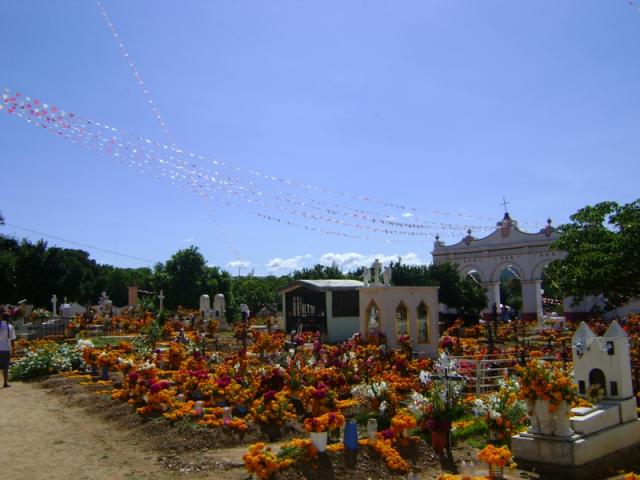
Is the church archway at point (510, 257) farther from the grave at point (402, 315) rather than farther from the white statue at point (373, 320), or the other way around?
the white statue at point (373, 320)

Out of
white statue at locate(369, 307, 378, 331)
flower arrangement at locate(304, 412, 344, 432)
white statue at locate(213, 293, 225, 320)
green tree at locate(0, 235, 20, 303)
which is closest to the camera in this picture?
flower arrangement at locate(304, 412, 344, 432)

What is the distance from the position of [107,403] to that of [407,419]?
20.9 feet

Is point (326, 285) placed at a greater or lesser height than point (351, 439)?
greater

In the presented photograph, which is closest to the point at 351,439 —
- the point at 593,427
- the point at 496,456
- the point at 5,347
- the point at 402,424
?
the point at 402,424

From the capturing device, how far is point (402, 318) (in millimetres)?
19750

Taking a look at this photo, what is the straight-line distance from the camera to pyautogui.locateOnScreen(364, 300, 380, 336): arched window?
19.7 meters

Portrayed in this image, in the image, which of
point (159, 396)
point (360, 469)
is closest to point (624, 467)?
point (360, 469)

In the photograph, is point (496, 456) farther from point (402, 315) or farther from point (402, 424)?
point (402, 315)

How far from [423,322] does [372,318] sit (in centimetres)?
170

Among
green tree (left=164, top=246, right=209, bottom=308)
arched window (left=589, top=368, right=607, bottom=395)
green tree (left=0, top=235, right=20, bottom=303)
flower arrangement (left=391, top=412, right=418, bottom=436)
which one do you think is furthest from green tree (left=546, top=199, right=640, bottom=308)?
green tree (left=0, top=235, right=20, bottom=303)

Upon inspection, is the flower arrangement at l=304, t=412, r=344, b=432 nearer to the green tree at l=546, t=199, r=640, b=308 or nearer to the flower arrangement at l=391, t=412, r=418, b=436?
the flower arrangement at l=391, t=412, r=418, b=436

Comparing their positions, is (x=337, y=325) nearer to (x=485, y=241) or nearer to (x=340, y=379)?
(x=340, y=379)

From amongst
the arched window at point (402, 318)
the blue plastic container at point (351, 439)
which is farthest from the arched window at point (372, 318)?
the blue plastic container at point (351, 439)

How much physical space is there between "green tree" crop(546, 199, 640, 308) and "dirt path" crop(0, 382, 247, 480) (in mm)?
15664
